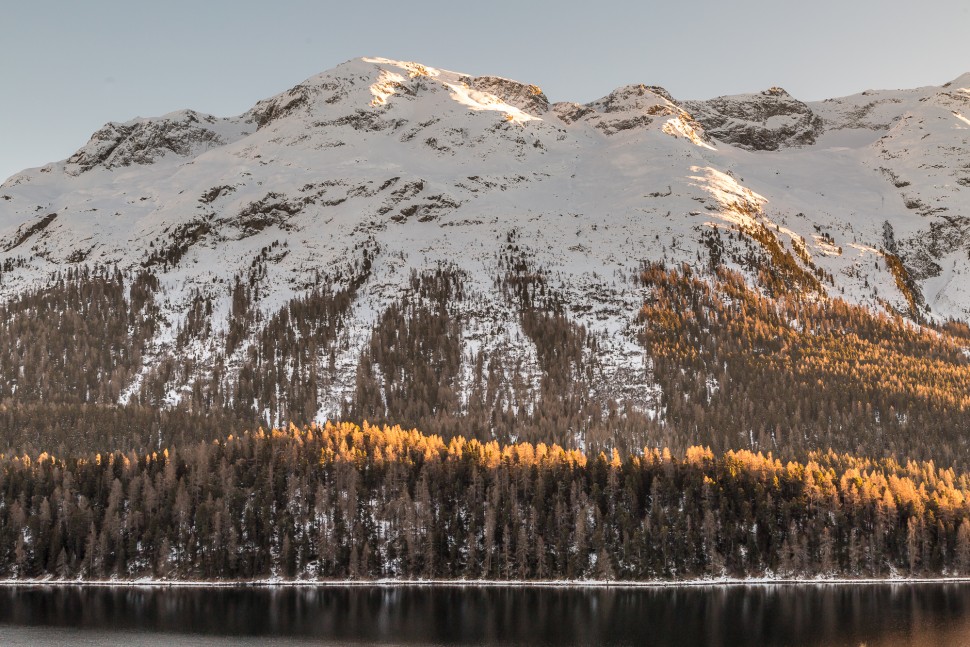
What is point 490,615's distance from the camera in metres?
137

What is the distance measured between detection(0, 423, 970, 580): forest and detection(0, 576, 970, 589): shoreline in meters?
1.68

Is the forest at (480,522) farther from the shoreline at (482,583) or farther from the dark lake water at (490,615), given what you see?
the dark lake water at (490,615)

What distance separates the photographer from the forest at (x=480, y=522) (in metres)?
178

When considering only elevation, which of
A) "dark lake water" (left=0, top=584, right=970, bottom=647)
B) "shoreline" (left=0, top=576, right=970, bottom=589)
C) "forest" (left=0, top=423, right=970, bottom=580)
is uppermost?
"forest" (left=0, top=423, right=970, bottom=580)

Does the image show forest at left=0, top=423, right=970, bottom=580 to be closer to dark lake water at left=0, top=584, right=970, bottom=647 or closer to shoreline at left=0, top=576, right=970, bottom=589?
shoreline at left=0, top=576, right=970, bottom=589

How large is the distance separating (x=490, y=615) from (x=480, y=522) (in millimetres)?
47319

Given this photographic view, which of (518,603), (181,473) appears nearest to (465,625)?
(518,603)

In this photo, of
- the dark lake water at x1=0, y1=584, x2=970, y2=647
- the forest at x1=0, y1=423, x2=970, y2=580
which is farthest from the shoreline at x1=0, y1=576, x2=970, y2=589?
the dark lake water at x1=0, y1=584, x2=970, y2=647

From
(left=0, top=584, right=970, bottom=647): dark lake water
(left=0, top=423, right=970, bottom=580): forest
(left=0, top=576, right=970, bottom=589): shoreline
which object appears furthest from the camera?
Answer: (left=0, top=423, right=970, bottom=580): forest

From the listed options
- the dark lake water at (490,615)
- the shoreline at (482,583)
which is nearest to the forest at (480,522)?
the shoreline at (482,583)

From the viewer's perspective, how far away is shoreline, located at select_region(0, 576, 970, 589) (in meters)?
173

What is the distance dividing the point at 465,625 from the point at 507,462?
6737 centimetres

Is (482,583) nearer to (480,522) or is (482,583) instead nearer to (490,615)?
(480,522)

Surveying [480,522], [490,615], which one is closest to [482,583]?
[480,522]
